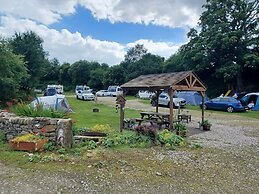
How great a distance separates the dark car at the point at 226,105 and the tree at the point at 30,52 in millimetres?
19539

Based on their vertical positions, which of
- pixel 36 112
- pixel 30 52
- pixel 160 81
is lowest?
pixel 36 112

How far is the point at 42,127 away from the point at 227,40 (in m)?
25.1

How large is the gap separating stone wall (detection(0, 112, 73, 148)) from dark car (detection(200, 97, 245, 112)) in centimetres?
1741

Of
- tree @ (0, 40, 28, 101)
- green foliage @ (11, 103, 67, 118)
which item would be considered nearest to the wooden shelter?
green foliage @ (11, 103, 67, 118)

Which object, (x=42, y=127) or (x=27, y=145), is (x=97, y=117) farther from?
(x=27, y=145)

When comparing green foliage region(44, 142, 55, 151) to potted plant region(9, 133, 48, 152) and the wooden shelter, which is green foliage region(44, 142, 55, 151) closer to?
potted plant region(9, 133, 48, 152)

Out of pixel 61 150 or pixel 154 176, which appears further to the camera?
pixel 61 150

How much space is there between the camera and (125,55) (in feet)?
188

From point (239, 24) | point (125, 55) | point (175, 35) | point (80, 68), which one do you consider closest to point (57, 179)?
point (175, 35)

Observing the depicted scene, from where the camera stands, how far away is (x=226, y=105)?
2167 centimetres

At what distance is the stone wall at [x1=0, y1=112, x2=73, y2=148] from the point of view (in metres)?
7.24

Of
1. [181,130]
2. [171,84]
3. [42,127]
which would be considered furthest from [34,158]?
[171,84]

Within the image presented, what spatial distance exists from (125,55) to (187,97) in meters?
31.5

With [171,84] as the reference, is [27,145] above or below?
below
